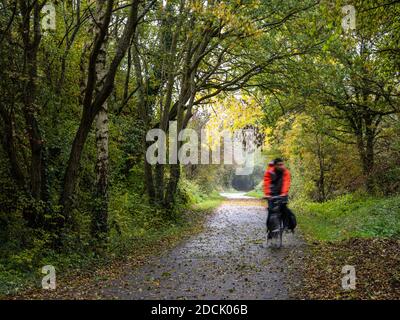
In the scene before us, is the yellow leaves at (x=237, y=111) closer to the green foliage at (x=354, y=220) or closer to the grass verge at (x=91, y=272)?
the green foliage at (x=354, y=220)

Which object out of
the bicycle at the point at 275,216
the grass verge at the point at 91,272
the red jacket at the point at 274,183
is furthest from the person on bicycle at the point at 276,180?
the grass verge at the point at 91,272

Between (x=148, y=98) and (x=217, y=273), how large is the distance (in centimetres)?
1225

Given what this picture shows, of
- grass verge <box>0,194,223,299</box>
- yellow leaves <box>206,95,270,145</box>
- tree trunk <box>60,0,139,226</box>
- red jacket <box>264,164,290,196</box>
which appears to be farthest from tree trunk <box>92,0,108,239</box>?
yellow leaves <box>206,95,270,145</box>

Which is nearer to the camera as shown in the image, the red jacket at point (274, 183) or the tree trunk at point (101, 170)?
the red jacket at point (274, 183)

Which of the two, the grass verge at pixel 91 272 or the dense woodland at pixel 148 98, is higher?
the dense woodland at pixel 148 98

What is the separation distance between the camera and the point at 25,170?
1175cm

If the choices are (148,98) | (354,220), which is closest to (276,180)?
(354,220)

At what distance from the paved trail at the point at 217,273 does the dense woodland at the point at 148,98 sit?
2.00m

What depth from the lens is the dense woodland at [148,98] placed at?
10.5m

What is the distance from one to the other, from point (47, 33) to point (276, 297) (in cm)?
1001

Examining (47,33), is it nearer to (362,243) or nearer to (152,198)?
(152,198)

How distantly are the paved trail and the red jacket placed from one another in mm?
1617
